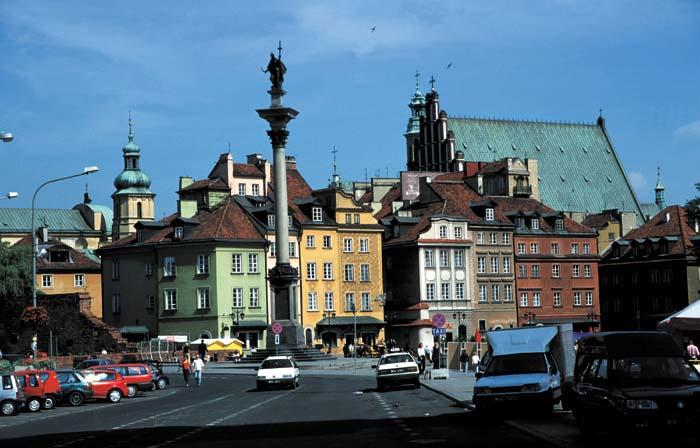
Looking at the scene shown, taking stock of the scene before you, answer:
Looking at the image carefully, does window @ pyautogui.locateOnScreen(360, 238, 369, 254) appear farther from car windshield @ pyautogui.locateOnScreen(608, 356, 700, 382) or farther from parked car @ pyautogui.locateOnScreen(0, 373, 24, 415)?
car windshield @ pyautogui.locateOnScreen(608, 356, 700, 382)

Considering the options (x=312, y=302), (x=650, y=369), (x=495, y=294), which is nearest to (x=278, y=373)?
(x=650, y=369)

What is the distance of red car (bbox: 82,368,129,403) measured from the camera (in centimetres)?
5575

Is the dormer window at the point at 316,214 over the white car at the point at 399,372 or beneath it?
over

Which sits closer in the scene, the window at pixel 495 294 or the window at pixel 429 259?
the window at pixel 429 259

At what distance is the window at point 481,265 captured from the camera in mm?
128000

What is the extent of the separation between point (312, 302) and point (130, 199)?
81514 millimetres

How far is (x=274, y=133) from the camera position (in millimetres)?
88250

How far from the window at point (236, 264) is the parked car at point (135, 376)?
5209cm

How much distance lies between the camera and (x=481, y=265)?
422 feet

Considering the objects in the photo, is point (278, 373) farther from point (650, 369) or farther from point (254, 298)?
point (254, 298)

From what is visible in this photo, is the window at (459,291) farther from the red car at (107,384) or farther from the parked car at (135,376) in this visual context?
the red car at (107,384)

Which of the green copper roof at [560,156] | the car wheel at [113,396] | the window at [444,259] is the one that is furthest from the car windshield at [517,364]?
the green copper roof at [560,156]

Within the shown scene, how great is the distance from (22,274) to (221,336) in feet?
55.2

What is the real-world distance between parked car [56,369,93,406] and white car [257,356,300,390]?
8.10 metres
